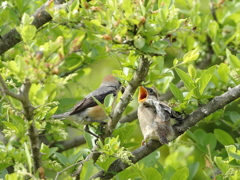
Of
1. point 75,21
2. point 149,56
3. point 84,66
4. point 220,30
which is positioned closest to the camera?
point 149,56

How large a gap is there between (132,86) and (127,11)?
0.72 metres

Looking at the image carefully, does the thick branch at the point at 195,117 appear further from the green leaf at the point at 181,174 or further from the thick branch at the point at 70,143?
the thick branch at the point at 70,143

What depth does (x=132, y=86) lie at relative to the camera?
3.76 meters

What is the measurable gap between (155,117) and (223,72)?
0.89m

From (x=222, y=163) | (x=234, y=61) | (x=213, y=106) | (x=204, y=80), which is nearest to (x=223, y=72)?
(x=234, y=61)

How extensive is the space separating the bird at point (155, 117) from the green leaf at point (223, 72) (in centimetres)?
76

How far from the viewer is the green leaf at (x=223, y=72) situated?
15.2 feet

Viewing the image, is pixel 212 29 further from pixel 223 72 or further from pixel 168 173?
pixel 168 173

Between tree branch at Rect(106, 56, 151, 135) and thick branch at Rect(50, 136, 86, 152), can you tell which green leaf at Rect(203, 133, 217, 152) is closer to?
tree branch at Rect(106, 56, 151, 135)

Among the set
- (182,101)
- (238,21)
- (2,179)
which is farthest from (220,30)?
(2,179)

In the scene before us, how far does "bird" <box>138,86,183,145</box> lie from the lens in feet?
13.8

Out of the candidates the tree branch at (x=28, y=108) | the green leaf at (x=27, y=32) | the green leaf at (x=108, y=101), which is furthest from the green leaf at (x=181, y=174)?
the green leaf at (x=27, y=32)

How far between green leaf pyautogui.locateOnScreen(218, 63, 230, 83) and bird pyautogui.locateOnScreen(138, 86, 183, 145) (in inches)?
29.8

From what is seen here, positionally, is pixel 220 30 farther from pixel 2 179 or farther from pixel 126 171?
pixel 2 179
